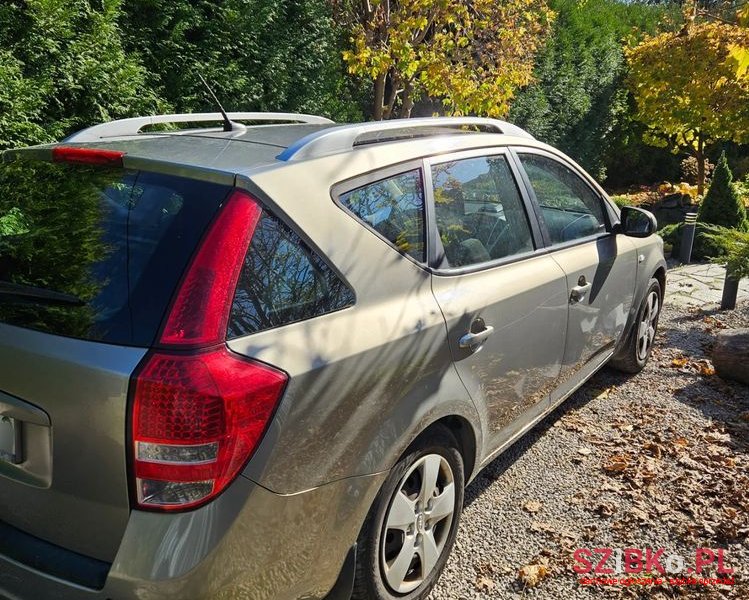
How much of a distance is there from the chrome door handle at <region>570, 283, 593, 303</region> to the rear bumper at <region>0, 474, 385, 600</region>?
187 centimetres

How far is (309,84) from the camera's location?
7961mm

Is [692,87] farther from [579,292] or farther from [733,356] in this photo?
[579,292]

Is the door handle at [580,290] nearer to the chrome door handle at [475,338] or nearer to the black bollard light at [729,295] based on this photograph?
the chrome door handle at [475,338]

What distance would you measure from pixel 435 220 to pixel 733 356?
3.55m

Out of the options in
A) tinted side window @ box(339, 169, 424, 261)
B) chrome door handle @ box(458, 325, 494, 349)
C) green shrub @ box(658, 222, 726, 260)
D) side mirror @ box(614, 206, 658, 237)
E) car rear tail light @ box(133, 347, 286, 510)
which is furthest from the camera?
green shrub @ box(658, 222, 726, 260)

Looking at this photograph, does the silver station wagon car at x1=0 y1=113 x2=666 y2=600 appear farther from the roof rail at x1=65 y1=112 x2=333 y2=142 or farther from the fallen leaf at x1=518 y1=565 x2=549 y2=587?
the fallen leaf at x1=518 y1=565 x2=549 y2=587

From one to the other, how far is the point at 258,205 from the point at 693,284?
26.2ft

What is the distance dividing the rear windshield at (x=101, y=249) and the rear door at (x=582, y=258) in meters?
2.02

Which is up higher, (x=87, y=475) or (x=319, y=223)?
(x=319, y=223)

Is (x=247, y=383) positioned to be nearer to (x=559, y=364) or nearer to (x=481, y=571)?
(x=481, y=571)

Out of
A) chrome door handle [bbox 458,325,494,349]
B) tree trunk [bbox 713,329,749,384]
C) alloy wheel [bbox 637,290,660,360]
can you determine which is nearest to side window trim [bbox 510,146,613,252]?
chrome door handle [bbox 458,325,494,349]

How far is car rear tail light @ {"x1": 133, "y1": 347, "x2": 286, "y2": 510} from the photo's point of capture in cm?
170

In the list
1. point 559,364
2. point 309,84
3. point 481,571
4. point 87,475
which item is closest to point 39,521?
point 87,475

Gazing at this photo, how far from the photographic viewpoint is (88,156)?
218cm
